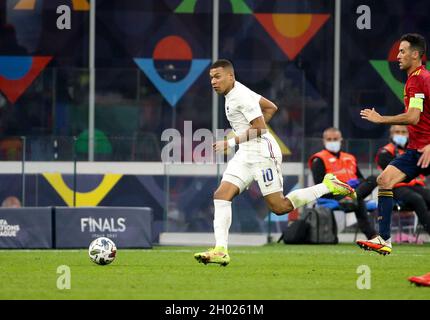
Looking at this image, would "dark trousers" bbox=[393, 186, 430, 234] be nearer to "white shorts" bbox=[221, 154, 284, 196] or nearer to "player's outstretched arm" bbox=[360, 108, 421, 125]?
"white shorts" bbox=[221, 154, 284, 196]

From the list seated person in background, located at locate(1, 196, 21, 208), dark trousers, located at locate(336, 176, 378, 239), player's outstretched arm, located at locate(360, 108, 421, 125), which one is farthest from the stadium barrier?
player's outstretched arm, located at locate(360, 108, 421, 125)

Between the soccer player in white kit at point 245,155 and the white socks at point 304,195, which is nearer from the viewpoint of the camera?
the soccer player in white kit at point 245,155

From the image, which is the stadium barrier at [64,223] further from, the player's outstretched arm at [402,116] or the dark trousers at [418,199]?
the player's outstretched arm at [402,116]

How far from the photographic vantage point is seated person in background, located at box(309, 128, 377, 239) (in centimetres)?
1747

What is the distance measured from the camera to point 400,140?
58.6ft

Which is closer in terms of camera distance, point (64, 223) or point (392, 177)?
point (392, 177)

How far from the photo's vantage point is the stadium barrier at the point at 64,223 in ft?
53.2

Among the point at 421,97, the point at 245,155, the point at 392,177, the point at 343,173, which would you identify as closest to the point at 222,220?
the point at 245,155

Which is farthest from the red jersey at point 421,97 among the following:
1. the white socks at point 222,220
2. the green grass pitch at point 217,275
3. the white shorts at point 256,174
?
the white socks at point 222,220

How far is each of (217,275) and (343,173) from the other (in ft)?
22.1

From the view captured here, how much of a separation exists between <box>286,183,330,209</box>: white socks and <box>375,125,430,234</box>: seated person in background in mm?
3324

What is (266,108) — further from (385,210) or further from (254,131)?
(385,210)

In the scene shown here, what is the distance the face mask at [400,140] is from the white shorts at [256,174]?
5439 millimetres

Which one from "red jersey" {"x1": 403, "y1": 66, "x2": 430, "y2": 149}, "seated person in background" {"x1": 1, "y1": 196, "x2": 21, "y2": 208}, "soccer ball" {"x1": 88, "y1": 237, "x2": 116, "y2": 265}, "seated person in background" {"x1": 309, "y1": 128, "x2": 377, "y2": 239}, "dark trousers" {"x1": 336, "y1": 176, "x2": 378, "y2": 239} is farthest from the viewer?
"seated person in background" {"x1": 1, "y1": 196, "x2": 21, "y2": 208}
